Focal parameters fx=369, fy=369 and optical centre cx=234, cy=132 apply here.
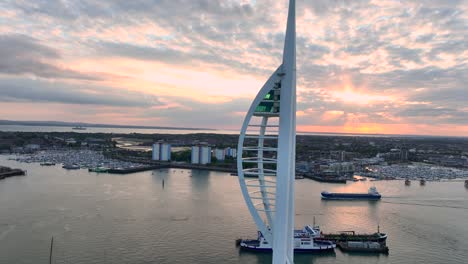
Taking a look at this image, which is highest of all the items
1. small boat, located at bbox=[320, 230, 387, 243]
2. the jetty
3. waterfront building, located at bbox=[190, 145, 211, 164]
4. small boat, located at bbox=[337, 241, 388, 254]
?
waterfront building, located at bbox=[190, 145, 211, 164]

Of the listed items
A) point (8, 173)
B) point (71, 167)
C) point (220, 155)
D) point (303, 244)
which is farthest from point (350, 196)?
point (8, 173)

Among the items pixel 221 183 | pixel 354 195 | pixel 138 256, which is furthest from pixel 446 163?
pixel 138 256

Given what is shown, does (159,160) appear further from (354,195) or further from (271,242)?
(271,242)

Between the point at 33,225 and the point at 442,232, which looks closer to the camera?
the point at 33,225

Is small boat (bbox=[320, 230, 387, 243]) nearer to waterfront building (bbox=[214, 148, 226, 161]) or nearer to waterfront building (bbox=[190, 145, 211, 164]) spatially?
waterfront building (bbox=[190, 145, 211, 164])

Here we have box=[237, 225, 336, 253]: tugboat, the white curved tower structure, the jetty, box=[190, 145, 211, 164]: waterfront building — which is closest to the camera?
the white curved tower structure

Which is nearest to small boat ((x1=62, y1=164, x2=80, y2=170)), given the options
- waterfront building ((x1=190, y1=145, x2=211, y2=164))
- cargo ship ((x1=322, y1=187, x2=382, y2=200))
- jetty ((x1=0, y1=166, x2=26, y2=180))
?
jetty ((x1=0, y1=166, x2=26, y2=180))

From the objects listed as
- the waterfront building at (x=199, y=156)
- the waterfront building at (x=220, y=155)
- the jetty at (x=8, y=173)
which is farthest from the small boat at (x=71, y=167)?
the waterfront building at (x=220, y=155)
